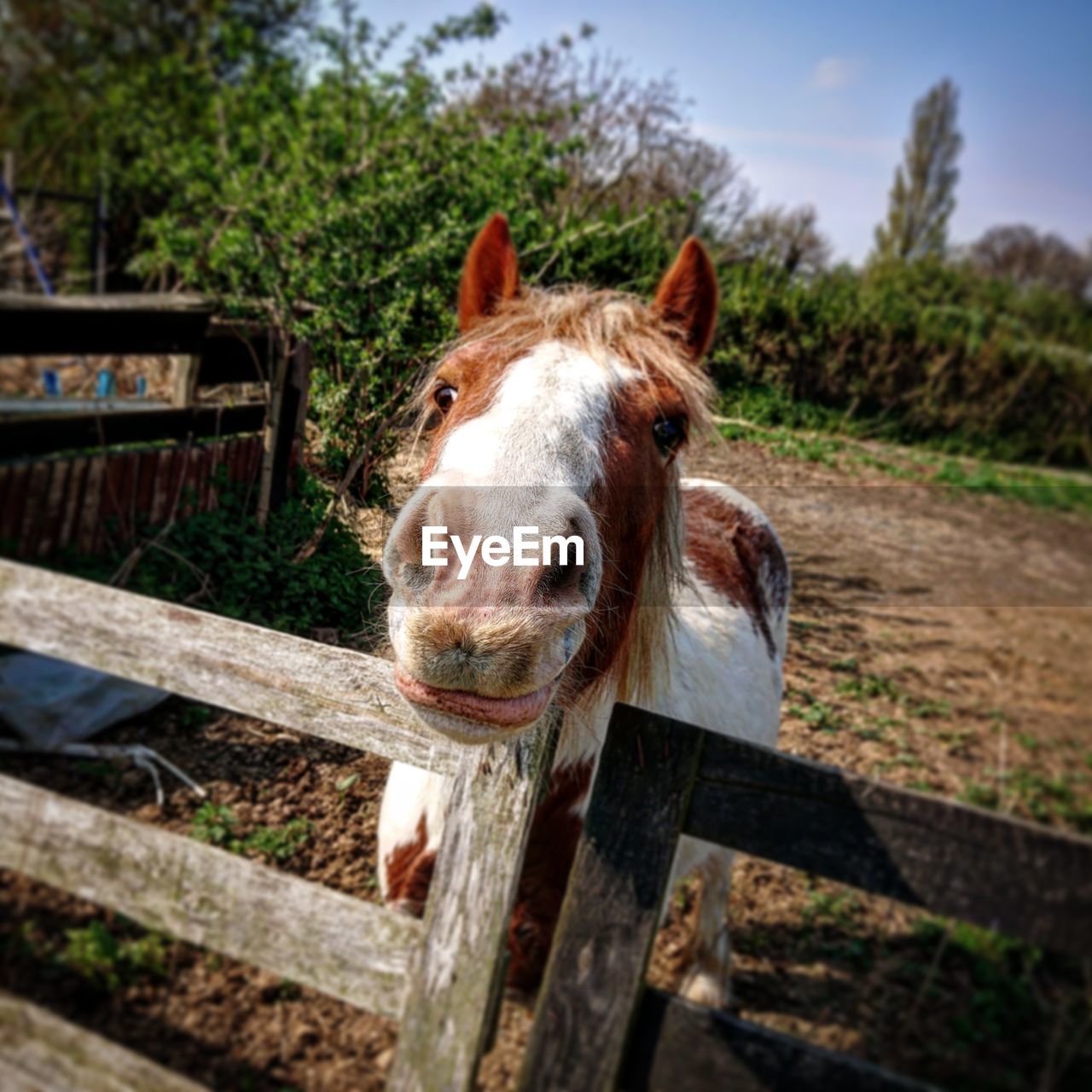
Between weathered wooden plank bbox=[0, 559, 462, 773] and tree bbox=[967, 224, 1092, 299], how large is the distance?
1959mm

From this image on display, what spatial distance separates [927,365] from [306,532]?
1744 millimetres

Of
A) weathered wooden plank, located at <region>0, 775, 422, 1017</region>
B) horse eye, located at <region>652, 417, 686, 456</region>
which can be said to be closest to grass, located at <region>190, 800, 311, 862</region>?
weathered wooden plank, located at <region>0, 775, 422, 1017</region>

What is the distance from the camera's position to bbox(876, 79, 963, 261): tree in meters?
1.82

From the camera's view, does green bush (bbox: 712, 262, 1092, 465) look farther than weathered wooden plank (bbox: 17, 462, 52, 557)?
No

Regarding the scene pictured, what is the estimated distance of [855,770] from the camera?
1.88m

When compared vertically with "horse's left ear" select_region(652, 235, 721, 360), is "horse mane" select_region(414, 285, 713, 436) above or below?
below

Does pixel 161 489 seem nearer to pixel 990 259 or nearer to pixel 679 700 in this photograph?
pixel 679 700

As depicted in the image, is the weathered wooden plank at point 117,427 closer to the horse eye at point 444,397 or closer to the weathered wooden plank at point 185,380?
the weathered wooden plank at point 185,380

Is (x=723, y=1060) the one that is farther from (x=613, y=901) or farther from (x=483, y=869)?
(x=483, y=869)

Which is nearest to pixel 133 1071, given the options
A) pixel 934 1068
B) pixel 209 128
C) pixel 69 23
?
pixel 934 1068

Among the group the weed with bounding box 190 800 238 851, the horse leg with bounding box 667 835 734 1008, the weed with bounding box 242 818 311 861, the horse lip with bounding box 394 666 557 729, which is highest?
the horse lip with bounding box 394 666 557 729

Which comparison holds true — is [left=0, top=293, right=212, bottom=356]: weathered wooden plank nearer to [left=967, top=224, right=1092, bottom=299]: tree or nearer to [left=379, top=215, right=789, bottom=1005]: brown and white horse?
[left=379, top=215, right=789, bottom=1005]: brown and white horse

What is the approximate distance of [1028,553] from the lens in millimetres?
1239

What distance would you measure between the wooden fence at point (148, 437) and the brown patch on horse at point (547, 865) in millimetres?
1093
